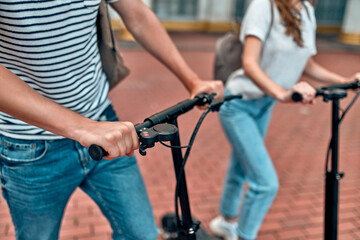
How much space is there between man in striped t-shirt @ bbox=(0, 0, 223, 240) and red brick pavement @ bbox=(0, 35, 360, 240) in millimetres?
1419

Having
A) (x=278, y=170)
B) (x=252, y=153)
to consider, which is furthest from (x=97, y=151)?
(x=278, y=170)

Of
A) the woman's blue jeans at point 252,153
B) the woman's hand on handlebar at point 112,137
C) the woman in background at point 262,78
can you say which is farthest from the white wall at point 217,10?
the woman's hand on handlebar at point 112,137

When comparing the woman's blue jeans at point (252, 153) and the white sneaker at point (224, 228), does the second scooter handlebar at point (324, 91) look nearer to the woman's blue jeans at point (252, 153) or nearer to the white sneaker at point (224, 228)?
the woman's blue jeans at point (252, 153)

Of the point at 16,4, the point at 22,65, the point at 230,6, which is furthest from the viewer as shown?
the point at 230,6

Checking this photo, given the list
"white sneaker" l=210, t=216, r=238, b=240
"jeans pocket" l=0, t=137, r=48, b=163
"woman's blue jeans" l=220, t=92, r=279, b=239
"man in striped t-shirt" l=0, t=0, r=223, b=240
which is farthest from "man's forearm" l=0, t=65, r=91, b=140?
"white sneaker" l=210, t=216, r=238, b=240

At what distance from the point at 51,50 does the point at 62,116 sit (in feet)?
1.21

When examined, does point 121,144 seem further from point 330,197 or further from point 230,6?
point 230,6

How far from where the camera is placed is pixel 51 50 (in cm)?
130

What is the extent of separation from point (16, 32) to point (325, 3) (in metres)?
19.5

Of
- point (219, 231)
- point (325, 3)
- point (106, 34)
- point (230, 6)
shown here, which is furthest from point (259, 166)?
point (325, 3)

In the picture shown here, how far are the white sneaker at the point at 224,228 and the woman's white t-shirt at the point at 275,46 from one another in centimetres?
106

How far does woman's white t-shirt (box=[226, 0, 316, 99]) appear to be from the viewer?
6.73ft

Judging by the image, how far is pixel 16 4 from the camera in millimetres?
1178

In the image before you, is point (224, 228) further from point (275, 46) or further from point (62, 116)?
point (62, 116)
